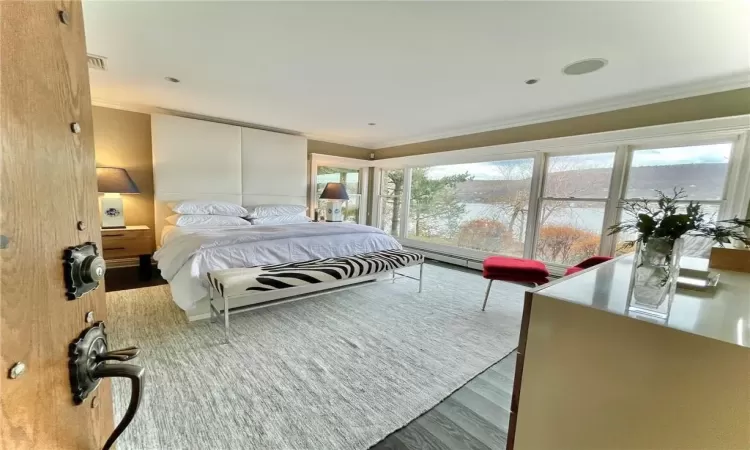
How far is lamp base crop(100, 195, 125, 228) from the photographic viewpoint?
3.49 meters

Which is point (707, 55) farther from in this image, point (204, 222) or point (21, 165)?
point (204, 222)

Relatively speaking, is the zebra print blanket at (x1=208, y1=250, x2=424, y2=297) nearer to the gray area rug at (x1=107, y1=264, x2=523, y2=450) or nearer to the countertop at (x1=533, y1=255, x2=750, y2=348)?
the gray area rug at (x1=107, y1=264, x2=523, y2=450)

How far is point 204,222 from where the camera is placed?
3.57 metres

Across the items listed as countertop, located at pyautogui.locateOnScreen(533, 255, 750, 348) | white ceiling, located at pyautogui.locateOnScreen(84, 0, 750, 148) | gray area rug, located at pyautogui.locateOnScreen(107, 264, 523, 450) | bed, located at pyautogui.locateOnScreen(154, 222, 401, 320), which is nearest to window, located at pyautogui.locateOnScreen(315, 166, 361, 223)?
white ceiling, located at pyautogui.locateOnScreen(84, 0, 750, 148)

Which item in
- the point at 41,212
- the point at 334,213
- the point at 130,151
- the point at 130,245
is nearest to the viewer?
the point at 41,212

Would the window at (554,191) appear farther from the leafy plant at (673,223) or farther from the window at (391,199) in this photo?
the leafy plant at (673,223)

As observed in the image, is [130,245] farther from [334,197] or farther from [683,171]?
[683,171]

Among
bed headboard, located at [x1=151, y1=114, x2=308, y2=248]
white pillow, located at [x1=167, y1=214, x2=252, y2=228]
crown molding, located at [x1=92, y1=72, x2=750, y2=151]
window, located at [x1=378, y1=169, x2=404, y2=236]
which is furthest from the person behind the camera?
window, located at [x1=378, y1=169, x2=404, y2=236]

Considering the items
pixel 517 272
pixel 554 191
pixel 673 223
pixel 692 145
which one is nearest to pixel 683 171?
pixel 692 145

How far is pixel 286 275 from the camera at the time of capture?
2324mm

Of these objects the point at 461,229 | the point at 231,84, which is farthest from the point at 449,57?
the point at 461,229

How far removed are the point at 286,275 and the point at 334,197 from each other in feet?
9.45

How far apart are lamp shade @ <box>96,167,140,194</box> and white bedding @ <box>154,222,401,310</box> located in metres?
1.06

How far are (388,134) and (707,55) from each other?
146 inches
